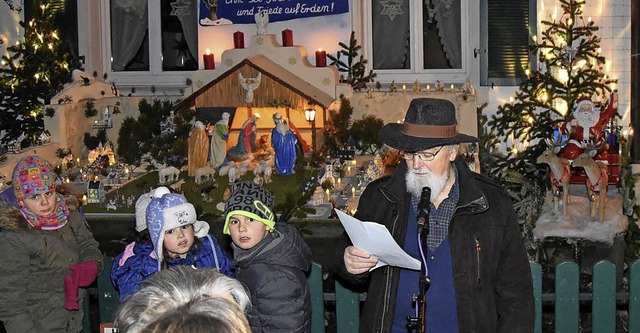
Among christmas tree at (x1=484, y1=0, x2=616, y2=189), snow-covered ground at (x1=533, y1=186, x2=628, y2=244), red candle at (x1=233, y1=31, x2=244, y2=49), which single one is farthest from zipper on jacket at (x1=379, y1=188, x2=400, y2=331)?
red candle at (x1=233, y1=31, x2=244, y2=49)

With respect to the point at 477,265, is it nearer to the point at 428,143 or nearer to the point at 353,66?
the point at 428,143

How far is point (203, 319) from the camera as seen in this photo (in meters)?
2.77

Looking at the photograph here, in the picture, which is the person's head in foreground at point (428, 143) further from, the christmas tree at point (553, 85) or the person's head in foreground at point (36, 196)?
the christmas tree at point (553, 85)

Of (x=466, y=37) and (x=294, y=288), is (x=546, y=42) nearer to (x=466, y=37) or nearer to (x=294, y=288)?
(x=466, y=37)

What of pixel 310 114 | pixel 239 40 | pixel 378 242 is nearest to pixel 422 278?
pixel 378 242

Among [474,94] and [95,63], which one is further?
[95,63]

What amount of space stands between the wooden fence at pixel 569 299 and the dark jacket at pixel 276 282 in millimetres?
925

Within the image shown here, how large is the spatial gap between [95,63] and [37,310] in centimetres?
795

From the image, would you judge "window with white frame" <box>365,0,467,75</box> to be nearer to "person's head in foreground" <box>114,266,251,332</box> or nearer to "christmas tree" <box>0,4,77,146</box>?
"christmas tree" <box>0,4,77,146</box>

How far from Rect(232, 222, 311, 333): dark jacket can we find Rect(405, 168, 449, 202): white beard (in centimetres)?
72

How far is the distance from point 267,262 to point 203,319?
88.1 inches

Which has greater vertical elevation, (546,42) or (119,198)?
(546,42)

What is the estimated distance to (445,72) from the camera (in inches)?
499

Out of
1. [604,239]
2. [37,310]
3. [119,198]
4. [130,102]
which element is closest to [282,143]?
[119,198]
